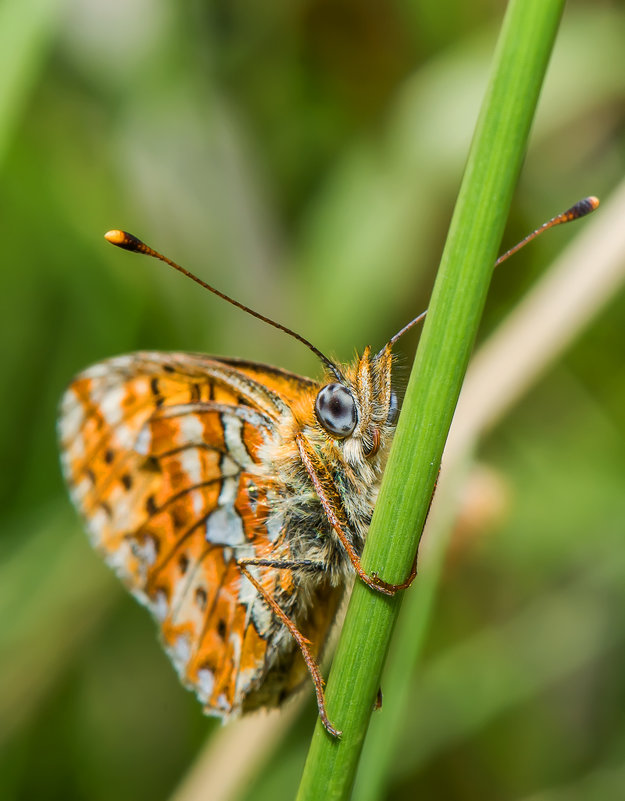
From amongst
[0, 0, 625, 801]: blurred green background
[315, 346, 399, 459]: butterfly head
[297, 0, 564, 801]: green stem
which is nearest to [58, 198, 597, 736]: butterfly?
[315, 346, 399, 459]: butterfly head

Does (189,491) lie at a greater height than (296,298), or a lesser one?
lesser

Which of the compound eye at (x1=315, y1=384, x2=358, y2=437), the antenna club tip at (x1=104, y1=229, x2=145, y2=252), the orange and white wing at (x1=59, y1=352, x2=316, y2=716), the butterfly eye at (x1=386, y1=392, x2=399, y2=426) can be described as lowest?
the orange and white wing at (x1=59, y1=352, x2=316, y2=716)

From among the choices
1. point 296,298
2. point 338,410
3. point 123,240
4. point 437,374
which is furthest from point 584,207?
point 296,298

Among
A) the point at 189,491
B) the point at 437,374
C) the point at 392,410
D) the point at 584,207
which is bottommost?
the point at 189,491

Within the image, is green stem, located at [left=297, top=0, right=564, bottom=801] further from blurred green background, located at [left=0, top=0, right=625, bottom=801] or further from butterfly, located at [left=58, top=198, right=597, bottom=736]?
blurred green background, located at [left=0, top=0, right=625, bottom=801]

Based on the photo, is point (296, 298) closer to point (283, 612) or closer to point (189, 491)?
point (189, 491)

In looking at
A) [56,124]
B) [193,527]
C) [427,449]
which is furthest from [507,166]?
[56,124]

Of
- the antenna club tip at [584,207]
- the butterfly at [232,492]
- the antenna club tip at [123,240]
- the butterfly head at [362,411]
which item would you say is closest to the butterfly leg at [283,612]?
the butterfly at [232,492]
